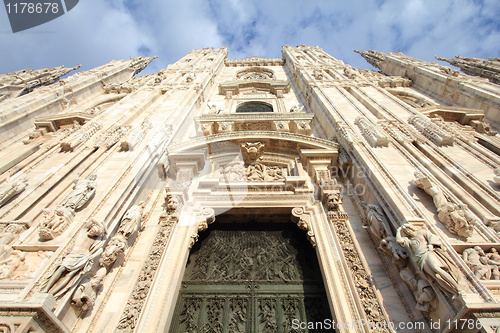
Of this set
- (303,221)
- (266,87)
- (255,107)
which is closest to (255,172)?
(303,221)

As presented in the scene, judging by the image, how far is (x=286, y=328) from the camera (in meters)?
5.06

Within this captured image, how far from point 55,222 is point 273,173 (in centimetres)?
593

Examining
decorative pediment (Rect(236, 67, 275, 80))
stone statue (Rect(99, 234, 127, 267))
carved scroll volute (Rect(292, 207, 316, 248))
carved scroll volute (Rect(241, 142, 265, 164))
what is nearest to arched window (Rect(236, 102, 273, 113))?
carved scroll volute (Rect(241, 142, 265, 164))

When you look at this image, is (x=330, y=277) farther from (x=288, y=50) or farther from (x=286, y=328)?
(x=288, y=50)

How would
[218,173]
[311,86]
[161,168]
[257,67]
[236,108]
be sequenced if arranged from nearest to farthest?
1. [161,168]
2. [218,173]
3. [311,86]
4. [236,108]
5. [257,67]

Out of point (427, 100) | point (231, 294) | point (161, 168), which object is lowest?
point (231, 294)

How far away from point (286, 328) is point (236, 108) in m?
12.3

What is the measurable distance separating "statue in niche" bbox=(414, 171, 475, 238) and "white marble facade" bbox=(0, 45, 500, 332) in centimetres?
2

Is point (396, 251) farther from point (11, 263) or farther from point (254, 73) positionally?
point (254, 73)

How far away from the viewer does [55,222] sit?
15.6ft

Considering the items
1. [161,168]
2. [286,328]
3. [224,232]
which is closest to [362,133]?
[224,232]

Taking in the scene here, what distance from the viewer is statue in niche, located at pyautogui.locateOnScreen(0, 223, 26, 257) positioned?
4.42 m

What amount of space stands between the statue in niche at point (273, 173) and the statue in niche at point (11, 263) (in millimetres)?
5995

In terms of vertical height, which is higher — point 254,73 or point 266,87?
point 254,73
